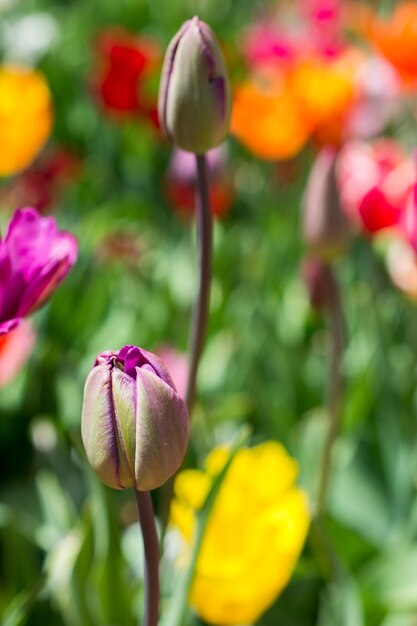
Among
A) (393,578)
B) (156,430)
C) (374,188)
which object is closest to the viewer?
(156,430)

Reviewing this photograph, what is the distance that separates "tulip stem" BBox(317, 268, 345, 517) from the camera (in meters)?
0.69

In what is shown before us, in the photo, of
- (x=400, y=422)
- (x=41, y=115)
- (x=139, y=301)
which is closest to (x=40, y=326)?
(x=139, y=301)

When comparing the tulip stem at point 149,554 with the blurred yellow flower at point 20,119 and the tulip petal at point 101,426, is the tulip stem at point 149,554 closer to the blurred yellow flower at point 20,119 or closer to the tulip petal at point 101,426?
the tulip petal at point 101,426

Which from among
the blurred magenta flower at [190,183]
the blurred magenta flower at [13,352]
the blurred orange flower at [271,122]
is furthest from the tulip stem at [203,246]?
the blurred magenta flower at [190,183]

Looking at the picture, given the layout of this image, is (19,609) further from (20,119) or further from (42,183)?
(42,183)

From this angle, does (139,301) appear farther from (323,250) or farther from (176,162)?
(323,250)

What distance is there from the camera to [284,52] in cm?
130

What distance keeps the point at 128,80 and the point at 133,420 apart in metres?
1.10

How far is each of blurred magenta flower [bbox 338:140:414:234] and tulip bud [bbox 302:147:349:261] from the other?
0.56 ft

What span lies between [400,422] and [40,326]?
401 mm

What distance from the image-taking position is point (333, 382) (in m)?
0.71

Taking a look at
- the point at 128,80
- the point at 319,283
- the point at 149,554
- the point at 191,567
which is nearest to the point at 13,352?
the point at 319,283

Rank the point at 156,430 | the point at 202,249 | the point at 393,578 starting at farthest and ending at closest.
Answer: the point at 393,578 → the point at 202,249 → the point at 156,430

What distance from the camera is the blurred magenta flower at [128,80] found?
1.38 m
